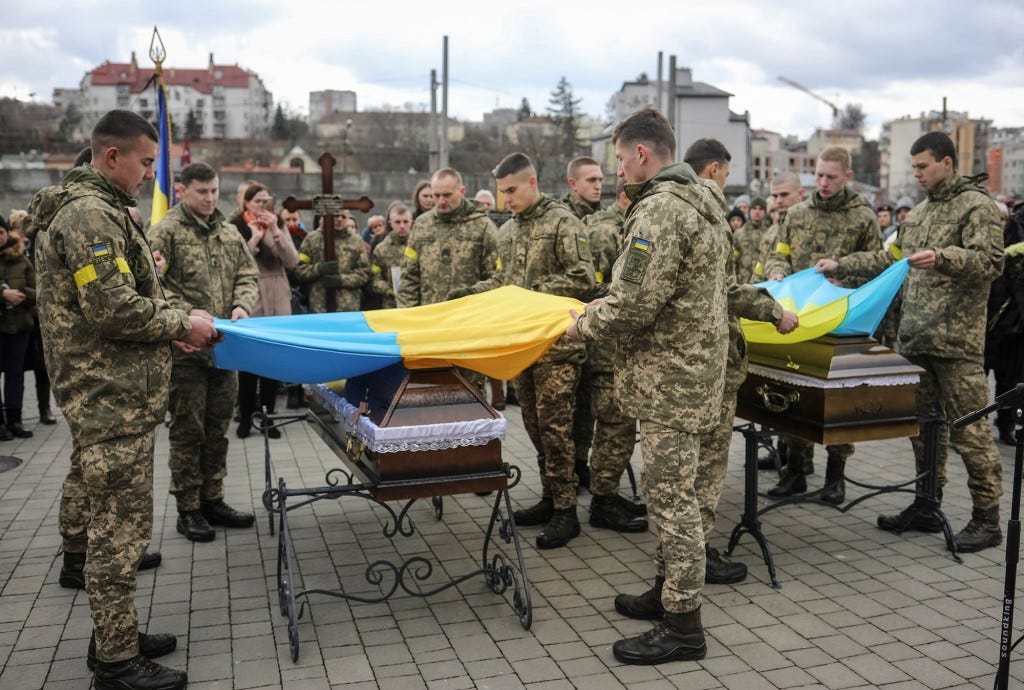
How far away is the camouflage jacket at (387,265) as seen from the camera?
9.93m

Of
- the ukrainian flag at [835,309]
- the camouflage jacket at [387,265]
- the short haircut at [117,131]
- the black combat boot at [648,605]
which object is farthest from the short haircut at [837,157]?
the camouflage jacket at [387,265]

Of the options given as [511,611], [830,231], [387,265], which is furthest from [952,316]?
[387,265]

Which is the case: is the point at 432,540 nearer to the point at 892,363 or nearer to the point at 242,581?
the point at 242,581

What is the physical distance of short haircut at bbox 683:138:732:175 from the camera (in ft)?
15.7

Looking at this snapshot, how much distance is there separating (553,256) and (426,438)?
6.37ft

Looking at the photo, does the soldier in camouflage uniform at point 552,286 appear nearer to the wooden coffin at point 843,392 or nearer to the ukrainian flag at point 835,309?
the ukrainian flag at point 835,309

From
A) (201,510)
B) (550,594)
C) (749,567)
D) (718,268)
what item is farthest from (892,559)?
(201,510)

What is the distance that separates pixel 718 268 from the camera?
3.92 meters

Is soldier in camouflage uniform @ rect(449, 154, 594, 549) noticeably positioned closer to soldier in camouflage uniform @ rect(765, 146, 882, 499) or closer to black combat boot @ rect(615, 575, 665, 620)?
black combat boot @ rect(615, 575, 665, 620)

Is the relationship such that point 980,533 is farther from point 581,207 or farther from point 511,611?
point 581,207

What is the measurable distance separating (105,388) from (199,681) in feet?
4.30

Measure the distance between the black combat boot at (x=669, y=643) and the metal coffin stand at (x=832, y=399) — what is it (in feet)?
3.27

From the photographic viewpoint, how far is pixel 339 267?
31.0ft

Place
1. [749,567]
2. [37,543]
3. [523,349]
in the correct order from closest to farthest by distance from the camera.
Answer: [523,349], [749,567], [37,543]
